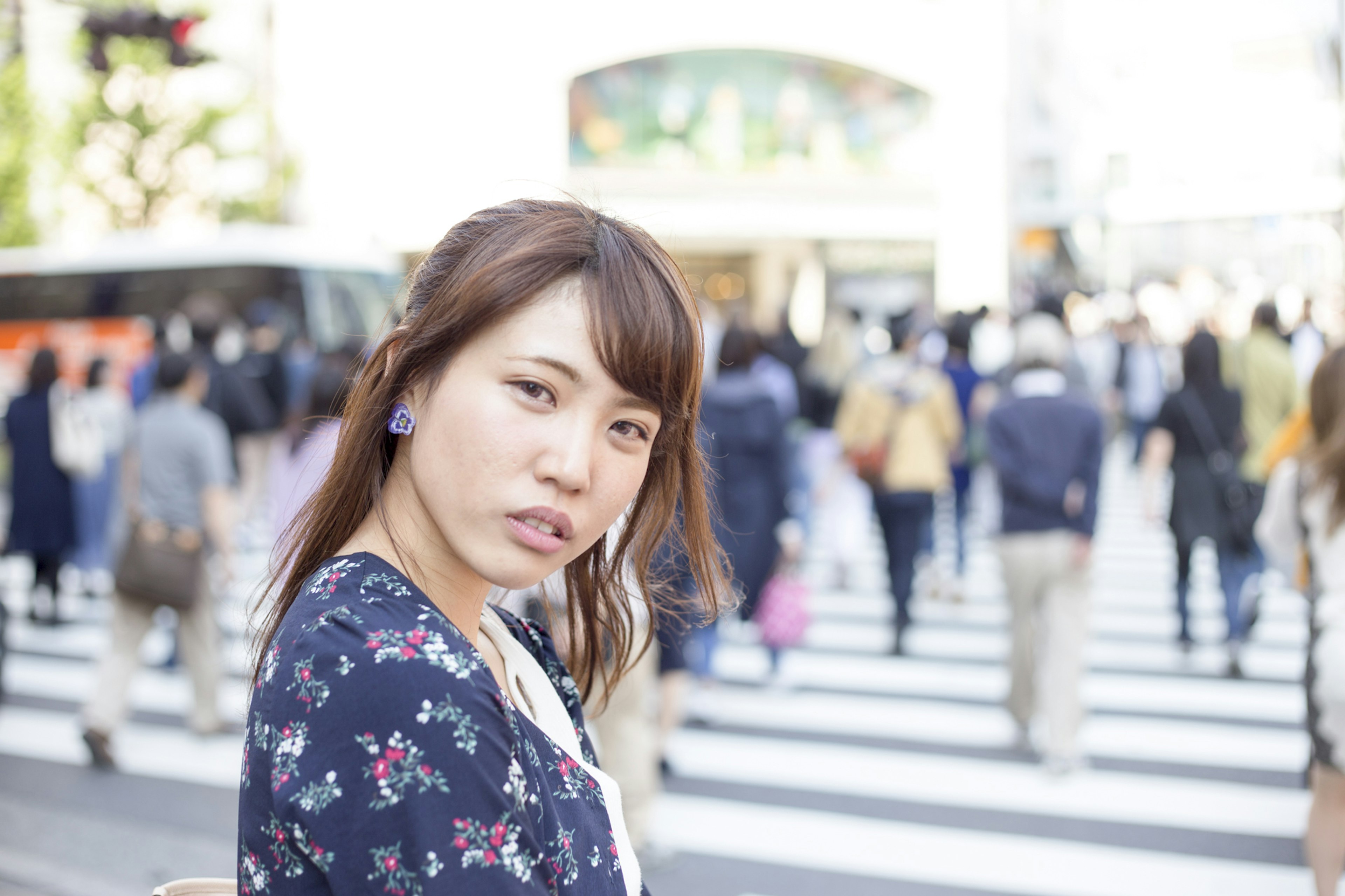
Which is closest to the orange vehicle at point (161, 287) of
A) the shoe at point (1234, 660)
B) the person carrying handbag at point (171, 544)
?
the person carrying handbag at point (171, 544)

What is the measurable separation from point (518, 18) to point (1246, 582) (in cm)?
2523

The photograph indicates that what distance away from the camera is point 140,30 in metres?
9.46

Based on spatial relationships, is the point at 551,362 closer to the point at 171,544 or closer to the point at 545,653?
the point at 545,653

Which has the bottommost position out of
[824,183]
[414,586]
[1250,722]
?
[1250,722]

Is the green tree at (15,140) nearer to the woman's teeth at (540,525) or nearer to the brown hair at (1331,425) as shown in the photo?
the brown hair at (1331,425)

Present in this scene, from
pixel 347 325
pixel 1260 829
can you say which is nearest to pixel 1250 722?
pixel 1260 829

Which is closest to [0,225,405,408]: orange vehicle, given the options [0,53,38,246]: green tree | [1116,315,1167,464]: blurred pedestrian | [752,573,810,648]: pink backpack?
[0,53,38,246]: green tree

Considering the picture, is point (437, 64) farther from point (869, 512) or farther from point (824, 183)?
point (869, 512)

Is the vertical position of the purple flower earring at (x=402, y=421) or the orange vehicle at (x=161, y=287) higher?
the orange vehicle at (x=161, y=287)

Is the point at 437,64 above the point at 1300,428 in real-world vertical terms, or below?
above

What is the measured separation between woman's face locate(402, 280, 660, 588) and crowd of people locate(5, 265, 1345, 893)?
635 millimetres

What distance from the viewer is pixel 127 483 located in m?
6.00

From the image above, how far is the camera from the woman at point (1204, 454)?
22.2 feet

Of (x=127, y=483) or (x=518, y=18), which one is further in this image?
(x=518, y=18)
